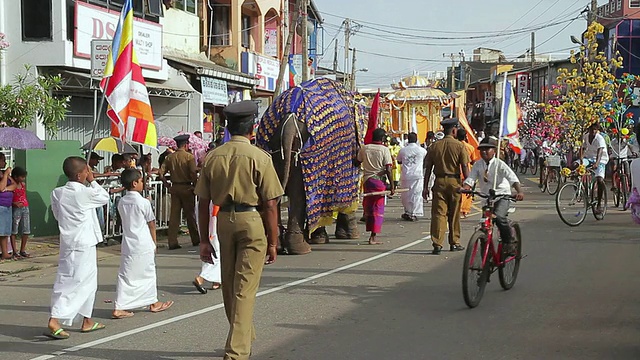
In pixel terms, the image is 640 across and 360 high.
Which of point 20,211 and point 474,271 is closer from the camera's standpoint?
point 474,271

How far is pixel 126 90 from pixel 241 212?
5.30 m

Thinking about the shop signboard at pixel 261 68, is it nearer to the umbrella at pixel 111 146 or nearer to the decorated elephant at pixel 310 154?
the umbrella at pixel 111 146

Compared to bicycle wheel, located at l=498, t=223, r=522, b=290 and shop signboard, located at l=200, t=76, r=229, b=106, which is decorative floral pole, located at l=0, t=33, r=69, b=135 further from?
shop signboard, located at l=200, t=76, r=229, b=106

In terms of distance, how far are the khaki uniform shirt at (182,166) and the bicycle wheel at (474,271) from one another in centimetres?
589

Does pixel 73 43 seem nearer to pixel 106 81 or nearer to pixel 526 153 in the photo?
pixel 106 81

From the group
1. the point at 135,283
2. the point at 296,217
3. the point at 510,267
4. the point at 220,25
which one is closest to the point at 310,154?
the point at 296,217

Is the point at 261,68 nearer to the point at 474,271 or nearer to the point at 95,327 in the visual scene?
the point at 474,271

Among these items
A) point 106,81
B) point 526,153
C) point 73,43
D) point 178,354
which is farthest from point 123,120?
point 526,153

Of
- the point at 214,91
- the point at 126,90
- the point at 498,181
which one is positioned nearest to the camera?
the point at 498,181

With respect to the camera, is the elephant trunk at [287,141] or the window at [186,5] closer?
the elephant trunk at [287,141]

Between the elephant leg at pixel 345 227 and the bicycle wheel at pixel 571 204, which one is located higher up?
the bicycle wheel at pixel 571 204

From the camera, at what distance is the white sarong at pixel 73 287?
7000 mm

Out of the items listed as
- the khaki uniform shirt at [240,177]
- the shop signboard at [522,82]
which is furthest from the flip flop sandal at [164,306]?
the shop signboard at [522,82]

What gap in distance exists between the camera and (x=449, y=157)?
11.2m
